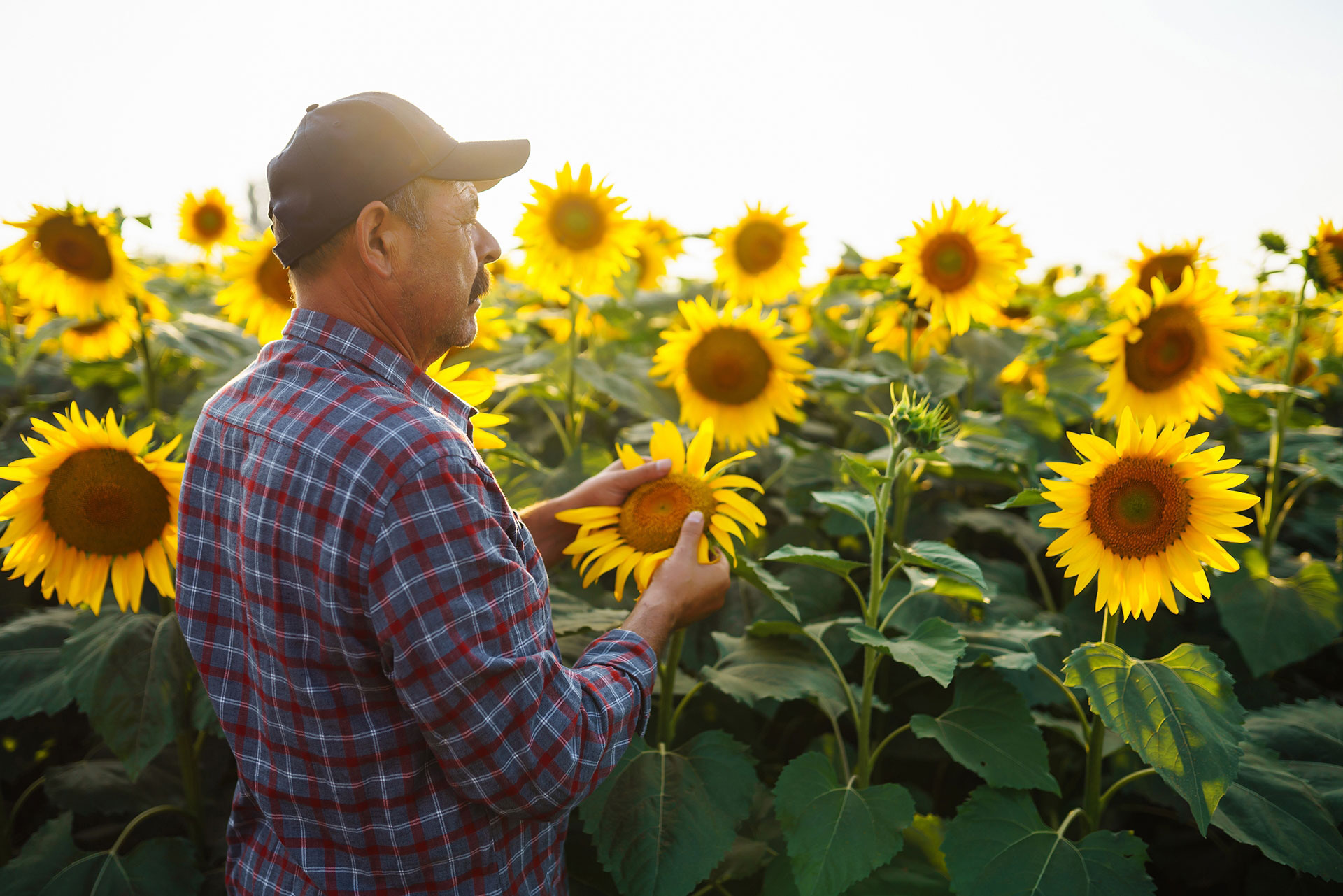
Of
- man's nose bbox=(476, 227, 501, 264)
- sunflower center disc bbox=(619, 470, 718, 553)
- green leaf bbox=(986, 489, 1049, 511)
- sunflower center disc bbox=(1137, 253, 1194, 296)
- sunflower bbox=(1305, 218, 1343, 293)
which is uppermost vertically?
sunflower bbox=(1305, 218, 1343, 293)

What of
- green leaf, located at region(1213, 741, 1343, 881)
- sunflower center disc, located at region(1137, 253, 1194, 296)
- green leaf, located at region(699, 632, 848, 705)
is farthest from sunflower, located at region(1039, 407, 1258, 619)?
sunflower center disc, located at region(1137, 253, 1194, 296)

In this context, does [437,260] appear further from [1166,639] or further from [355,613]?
[1166,639]

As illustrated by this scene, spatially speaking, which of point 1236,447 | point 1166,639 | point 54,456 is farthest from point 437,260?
point 1236,447

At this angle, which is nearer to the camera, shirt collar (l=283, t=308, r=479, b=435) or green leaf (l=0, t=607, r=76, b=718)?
shirt collar (l=283, t=308, r=479, b=435)

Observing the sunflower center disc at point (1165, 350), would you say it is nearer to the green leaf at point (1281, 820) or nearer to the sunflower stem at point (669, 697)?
the green leaf at point (1281, 820)

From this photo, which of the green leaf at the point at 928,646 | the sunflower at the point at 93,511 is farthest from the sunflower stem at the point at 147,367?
the green leaf at the point at 928,646

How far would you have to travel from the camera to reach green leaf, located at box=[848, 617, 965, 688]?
64.9 inches

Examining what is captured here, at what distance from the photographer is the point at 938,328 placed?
11.6 feet

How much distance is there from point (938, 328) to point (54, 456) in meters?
3.10

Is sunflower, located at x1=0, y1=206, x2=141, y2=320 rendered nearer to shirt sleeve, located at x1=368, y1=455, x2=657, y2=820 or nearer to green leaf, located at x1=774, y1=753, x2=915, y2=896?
shirt sleeve, located at x1=368, y1=455, x2=657, y2=820

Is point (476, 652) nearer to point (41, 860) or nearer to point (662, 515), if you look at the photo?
point (662, 515)

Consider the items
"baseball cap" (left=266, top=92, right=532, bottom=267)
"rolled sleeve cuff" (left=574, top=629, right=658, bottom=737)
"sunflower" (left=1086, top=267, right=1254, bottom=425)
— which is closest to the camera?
"baseball cap" (left=266, top=92, right=532, bottom=267)

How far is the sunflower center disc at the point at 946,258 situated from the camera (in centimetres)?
302

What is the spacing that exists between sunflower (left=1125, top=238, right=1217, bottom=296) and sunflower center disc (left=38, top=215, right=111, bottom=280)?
3618 millimetres
